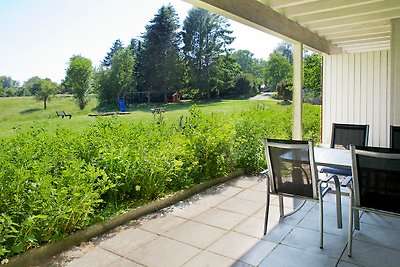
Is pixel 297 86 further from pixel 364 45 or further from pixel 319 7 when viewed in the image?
pixel 364 45

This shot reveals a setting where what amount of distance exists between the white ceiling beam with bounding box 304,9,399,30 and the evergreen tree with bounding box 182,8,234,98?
15.1 metres

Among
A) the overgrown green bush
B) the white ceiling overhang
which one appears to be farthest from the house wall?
the overgrown green bush

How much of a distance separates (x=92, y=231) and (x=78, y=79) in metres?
5.26

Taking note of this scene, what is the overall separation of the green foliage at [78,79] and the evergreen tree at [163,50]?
6.73 metres

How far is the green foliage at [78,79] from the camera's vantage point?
6857 millimetres

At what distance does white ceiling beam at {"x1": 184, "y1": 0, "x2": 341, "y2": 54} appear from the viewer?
303 cm

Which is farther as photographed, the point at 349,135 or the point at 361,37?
the point at 361,37

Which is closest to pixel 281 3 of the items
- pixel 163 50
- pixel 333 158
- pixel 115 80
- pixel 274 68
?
pixel 333 158

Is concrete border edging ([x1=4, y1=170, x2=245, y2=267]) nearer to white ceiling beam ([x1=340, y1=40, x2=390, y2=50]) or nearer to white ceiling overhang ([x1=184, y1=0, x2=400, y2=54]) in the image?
white ceiling overhang ([x1=184, y1=0, x2=400, y2=54])

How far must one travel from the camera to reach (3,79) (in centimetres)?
436

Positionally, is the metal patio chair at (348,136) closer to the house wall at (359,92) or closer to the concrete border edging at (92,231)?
the concrete border edging at (92,231)

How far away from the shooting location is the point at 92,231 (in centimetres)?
283

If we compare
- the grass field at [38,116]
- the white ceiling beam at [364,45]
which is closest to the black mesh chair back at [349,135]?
the grass field at [38,116]

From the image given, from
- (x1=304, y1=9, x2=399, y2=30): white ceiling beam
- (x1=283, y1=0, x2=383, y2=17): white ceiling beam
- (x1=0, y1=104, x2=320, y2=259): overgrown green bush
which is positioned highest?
(x1=283, y1=0, x2=383, y2=17): white ceiling beam
